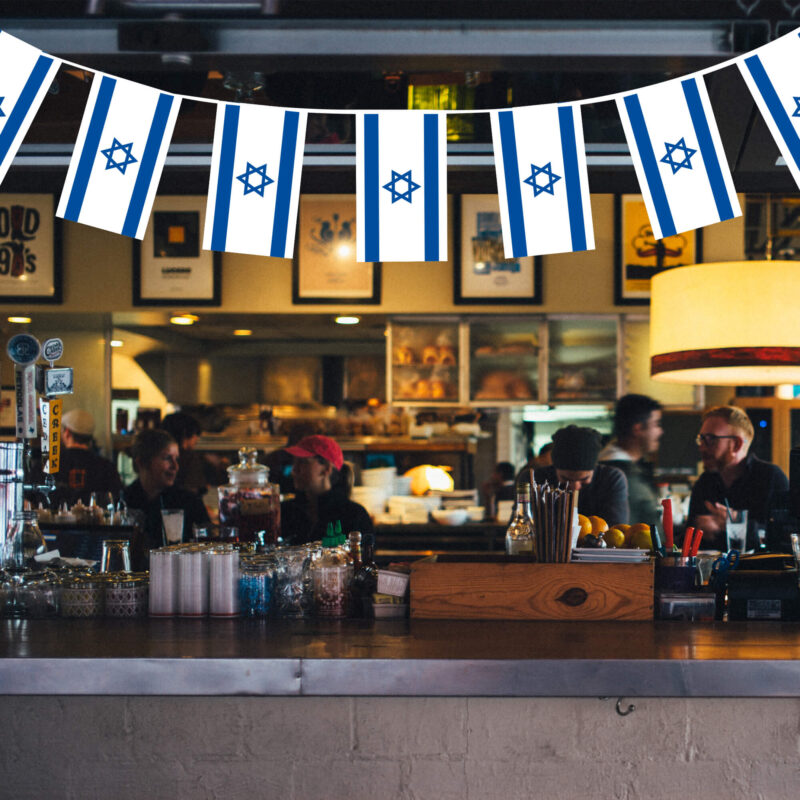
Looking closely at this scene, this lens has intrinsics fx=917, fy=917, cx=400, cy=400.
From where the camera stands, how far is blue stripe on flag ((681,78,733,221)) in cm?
218

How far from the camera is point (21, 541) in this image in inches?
95.6

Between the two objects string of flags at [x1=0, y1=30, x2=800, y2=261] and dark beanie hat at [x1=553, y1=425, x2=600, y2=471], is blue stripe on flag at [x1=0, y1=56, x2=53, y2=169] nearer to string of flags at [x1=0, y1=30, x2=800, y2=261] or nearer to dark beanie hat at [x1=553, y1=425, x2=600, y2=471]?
string of flags at [x1=0, y1=30, x2=800, y2=261]

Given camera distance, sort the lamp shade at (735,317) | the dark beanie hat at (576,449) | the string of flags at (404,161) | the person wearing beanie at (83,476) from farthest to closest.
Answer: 1. the person wearing beanie at (83,476)
2. the dark beanie hat at (576,449)
3. the lamp shade at (735,317)
4. the string of flags at (404,161)

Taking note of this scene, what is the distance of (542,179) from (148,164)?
0.97 m

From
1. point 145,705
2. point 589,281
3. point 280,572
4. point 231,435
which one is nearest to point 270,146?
point 280,572

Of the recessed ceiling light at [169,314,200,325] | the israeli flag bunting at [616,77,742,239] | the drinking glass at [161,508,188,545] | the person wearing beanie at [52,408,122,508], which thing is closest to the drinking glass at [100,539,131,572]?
the drinking glass at [161,508,188,545]

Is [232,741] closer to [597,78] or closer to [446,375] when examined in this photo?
[597,78]

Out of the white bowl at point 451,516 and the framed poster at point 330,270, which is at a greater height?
the framed poster at point 330,270

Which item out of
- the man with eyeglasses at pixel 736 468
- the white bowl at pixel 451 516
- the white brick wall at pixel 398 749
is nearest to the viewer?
the white brick wall at pixel 398 749

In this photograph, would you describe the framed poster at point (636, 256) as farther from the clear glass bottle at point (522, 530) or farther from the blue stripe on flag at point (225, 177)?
the blue stripe on flag at point (225, 177)

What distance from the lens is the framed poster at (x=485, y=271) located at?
19.2 ft

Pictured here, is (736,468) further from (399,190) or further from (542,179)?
(399,190)

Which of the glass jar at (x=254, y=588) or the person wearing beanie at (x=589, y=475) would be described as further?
the person wearing beanie at (x=589, y=475)

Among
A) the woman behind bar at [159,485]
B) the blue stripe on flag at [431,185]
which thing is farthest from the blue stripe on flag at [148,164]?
the woman behind bar at [159,485]
